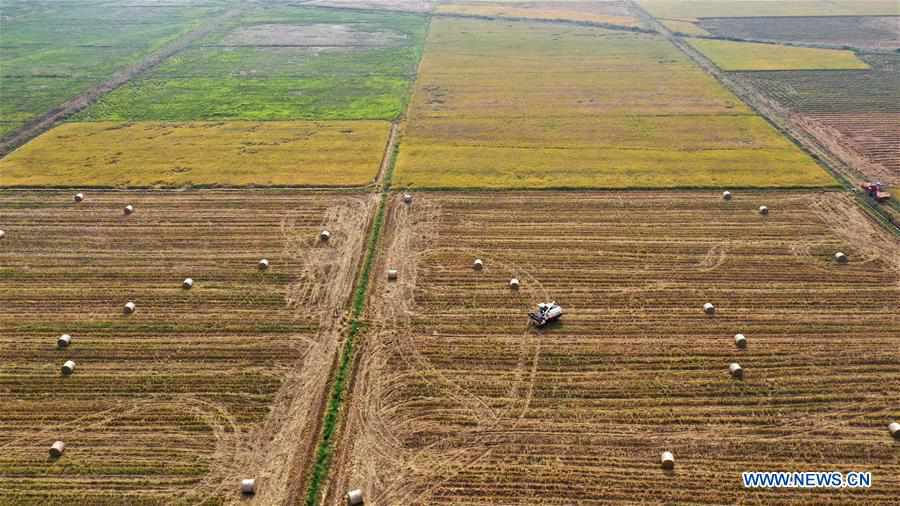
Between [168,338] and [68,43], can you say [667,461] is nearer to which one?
[168,338]

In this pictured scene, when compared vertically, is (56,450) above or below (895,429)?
below

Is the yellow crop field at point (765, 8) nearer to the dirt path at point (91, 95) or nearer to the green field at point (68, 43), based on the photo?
the dirt path at point (91, 95)

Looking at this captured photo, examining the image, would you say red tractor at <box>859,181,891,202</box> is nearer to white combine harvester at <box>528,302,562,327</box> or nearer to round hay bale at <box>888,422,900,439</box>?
round hay bale at <box>888,422,900,439</box>

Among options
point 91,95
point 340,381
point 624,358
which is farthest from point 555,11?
point 340,381

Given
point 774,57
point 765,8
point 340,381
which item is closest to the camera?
point 340,381

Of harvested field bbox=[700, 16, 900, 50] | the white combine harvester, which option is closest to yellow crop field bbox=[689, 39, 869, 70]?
harvested field bbox=[700, 16, 900, 50]

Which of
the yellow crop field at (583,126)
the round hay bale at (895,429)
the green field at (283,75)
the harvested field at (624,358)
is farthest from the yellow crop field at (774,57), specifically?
the round hay bale at (895,429)

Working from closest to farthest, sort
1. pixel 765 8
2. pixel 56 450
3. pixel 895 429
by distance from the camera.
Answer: pixel 56 450, pixel 895 429, pixel 765 8

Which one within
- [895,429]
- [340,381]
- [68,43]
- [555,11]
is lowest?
[340,381]
